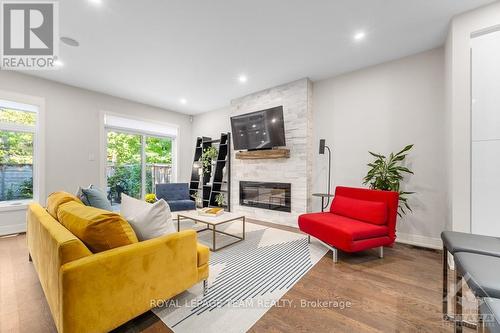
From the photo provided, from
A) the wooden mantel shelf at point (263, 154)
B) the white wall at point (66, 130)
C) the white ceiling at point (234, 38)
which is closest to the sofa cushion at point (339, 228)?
the wooden mantel shelf at point (263, 154)

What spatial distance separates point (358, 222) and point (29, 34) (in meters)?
4.63

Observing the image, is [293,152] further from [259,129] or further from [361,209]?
[361,209]

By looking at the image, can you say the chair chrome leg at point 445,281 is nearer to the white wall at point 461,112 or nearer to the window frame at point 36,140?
the white wall at point 461,112

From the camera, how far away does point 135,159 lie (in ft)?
16.8

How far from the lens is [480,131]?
2.12 meters

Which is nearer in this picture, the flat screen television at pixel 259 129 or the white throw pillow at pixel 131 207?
the white throw pillow at pixel 131 207

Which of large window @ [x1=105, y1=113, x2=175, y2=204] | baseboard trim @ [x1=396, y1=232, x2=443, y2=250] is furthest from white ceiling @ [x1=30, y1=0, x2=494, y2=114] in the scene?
baseboard trim @ [x1=396, y1=232, x2=443, y2=250]

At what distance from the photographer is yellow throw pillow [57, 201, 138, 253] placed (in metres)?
1.24

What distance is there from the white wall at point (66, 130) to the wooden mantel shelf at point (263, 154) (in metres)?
2.92

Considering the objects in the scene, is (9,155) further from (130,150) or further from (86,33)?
(86,33)

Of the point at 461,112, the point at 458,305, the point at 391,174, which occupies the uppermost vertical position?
the point at 461,112

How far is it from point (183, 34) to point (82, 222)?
→ 235 cm

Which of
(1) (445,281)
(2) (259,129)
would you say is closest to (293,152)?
(2) (259,129)

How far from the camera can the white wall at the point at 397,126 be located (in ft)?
9.40
